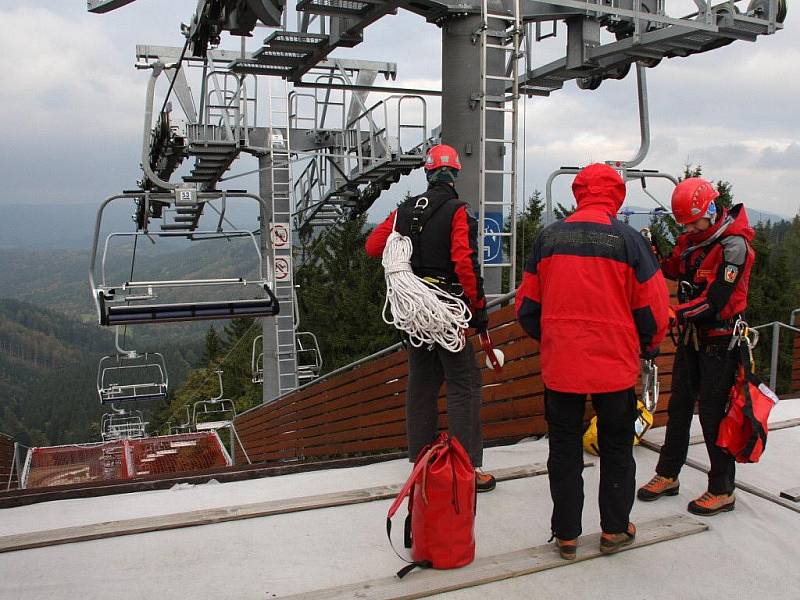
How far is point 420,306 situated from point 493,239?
427 cm

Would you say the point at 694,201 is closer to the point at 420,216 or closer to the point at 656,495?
the point at 420,216

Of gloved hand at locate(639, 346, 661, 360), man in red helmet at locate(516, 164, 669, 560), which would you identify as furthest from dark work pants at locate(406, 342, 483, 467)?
gloved hand at locate(639, 346, 661, 360)

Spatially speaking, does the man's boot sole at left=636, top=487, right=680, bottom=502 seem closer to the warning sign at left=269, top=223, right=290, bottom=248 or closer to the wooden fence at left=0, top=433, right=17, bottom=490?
the warning sign at left=269, top=223, right=290, bottom=248

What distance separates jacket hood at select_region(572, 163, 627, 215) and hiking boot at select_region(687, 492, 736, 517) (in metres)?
1.68

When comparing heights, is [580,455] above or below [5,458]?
above

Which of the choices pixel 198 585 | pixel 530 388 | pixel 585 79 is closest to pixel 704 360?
pixel 530 388

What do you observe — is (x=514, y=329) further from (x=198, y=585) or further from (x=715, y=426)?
(x=198, y=585)

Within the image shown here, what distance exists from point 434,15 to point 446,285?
4.92 meters

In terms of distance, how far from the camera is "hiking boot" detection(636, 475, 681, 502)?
4.00m

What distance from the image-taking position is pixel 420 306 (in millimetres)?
3867

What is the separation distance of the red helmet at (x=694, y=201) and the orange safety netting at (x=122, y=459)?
10704mm

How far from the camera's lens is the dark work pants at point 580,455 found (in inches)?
126

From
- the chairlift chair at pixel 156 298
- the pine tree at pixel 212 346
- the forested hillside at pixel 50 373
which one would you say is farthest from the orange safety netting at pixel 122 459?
the forested hillside at pixel 50 373

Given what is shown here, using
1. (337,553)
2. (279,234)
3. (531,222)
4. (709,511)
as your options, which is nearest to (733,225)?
(709,511)
